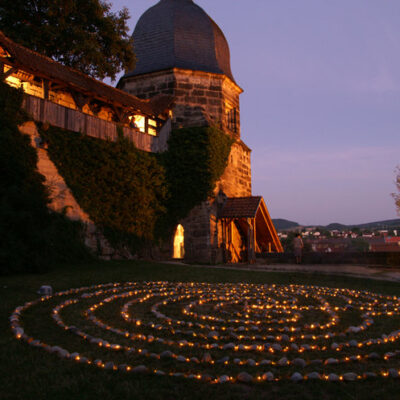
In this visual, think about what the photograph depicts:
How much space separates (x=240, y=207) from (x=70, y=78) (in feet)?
32.8

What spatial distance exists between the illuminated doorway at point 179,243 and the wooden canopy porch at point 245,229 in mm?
2115

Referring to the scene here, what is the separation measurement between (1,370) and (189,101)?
19336 mm

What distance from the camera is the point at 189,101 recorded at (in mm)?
21891

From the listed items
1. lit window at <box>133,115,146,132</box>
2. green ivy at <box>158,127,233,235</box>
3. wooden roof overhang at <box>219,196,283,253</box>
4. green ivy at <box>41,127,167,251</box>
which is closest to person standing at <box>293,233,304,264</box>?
wooden roof overhang at <box>219,196,283,253</box>

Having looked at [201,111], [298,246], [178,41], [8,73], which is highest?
[178,41]

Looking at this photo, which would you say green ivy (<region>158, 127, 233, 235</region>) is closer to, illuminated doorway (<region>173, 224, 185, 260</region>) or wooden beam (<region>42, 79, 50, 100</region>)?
illuminated doorway (<region>173, 224, 185, 260</region>)

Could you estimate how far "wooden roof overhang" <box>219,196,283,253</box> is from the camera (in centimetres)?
2098

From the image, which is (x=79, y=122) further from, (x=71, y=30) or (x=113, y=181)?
(x=71, y=30)

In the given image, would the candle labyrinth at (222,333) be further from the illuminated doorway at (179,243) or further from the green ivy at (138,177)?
the illuminated doorway at (179,243)

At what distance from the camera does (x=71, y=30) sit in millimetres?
19766

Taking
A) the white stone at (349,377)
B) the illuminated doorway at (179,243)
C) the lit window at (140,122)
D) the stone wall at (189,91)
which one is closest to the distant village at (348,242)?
the illuminated doorway at (179,243)

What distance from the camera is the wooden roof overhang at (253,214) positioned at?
2098 centimetres

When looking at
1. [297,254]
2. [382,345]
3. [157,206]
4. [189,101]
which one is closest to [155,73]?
[189,101]

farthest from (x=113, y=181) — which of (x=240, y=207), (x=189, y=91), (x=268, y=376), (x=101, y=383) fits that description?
(x=268, y=376)
